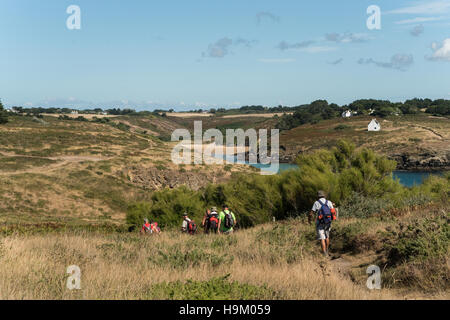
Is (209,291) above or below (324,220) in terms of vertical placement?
above

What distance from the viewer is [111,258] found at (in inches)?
345

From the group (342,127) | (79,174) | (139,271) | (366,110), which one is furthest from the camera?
(366,110)

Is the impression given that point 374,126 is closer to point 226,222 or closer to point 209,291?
point 226,222

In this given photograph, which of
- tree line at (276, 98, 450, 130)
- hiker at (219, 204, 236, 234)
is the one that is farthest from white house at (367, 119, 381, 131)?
hiker at (219, 204, 236, 234)

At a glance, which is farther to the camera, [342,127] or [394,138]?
[342,127]

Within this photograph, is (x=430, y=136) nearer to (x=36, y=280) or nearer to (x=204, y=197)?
(x=204, y=197)

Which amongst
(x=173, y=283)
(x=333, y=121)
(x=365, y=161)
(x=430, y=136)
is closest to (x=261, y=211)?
(x=365, y=161)

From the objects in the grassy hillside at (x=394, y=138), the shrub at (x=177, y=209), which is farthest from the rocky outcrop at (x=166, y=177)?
the grassy hillside at (x=394, y=138)

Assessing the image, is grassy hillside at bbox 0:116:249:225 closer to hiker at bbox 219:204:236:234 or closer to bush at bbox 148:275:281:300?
hiker at bbox 219:204:236:234

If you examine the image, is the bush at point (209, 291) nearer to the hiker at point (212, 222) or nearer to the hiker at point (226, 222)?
the hiker at point (226, 222)

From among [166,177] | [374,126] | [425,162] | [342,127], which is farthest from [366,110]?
[166,177]

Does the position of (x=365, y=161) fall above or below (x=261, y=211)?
above

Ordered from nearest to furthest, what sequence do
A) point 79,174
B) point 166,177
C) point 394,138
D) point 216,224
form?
point 216,224, point 79,174, point 166,177, point 394,138
